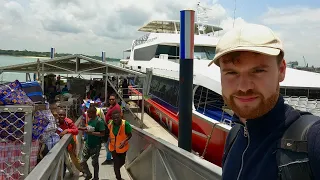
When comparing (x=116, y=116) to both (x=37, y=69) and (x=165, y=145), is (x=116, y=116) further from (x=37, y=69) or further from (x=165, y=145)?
(x=37, y=69)

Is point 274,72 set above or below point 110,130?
above

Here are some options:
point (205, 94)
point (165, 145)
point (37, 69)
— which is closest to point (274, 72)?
point (165, 145)

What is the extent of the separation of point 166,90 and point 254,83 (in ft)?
36.4

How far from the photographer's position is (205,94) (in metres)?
9.52

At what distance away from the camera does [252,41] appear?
1118 millimetres

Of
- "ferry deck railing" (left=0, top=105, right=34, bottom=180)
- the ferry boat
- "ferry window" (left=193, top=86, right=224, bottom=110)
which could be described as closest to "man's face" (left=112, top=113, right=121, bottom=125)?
"ferry deck railing" (left=0, top=105, right=34, bottom=180)

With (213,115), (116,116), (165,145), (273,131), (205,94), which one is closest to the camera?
(273,131)

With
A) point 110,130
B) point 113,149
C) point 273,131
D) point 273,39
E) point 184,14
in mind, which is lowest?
point 113,149

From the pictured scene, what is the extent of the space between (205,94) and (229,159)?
8259 millimetres

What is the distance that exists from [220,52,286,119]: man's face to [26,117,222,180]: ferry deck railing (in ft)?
3.25

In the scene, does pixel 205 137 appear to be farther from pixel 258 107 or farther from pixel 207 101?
pixel 258 107

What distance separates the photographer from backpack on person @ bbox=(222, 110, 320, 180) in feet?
3.08

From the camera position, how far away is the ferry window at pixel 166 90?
1109cm

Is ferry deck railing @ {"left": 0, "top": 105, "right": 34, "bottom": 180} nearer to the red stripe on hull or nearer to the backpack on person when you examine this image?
the backpack on person
